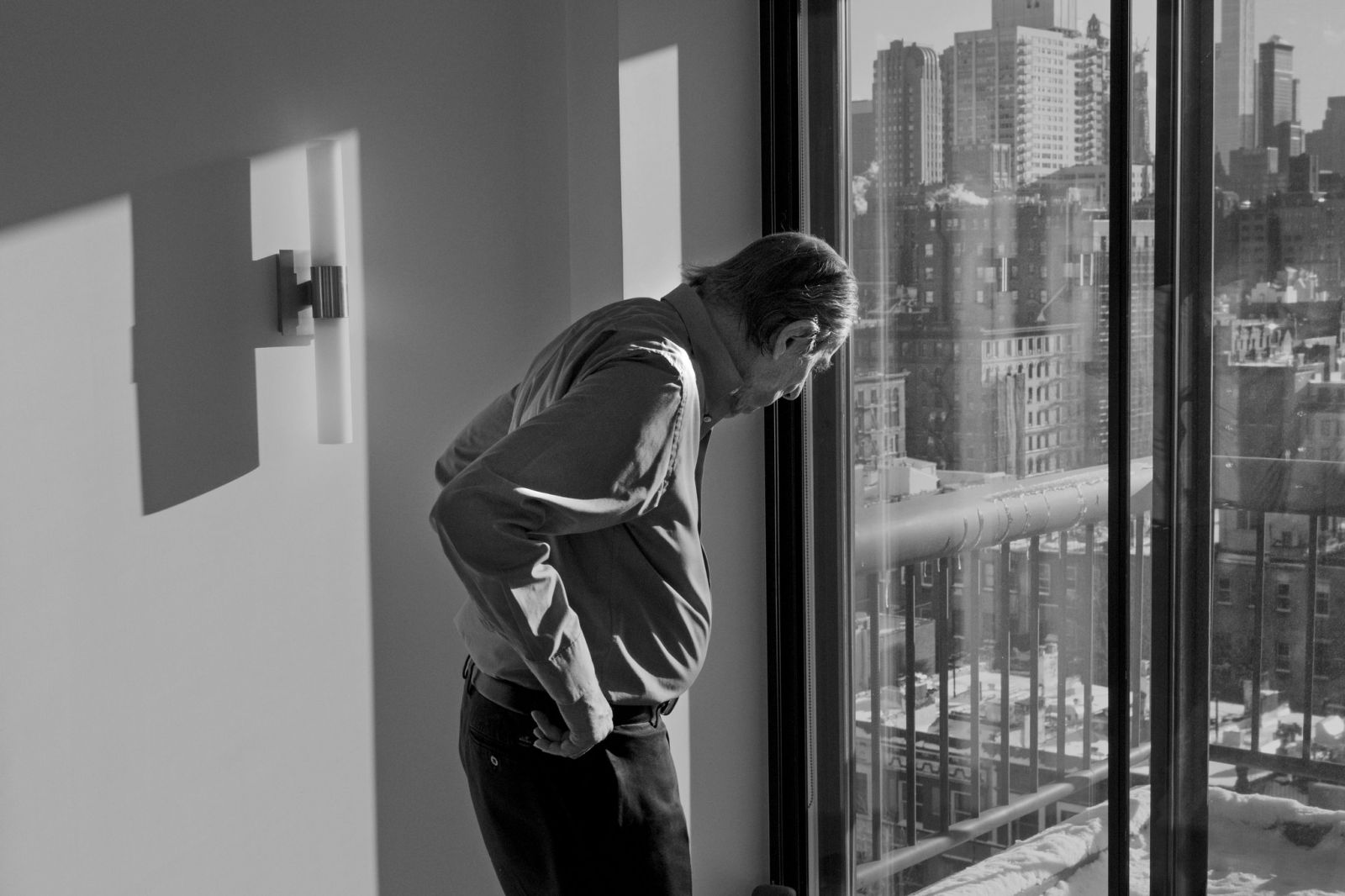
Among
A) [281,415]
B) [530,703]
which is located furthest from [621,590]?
[281,415]

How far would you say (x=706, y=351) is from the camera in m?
1.68

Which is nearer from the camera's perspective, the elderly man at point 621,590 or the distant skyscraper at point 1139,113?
the elderly man at point 621,590

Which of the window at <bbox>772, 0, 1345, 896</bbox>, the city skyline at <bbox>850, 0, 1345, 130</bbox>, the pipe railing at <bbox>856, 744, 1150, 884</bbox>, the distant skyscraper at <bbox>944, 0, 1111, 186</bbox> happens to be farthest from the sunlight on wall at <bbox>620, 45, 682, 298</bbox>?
the pipe railing at <bbox>856, 744, 1150, 884</bbox>

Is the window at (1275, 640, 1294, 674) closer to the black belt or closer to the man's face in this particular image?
the man's face

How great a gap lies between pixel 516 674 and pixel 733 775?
1.17 meters

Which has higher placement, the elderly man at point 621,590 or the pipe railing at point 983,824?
the elderly man at point 621,590

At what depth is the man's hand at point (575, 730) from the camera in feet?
4.96

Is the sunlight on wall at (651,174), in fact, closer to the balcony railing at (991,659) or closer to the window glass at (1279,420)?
the balcony railing at (991,659)

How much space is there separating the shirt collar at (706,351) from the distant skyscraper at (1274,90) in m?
0.89

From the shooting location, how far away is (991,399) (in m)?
2.26

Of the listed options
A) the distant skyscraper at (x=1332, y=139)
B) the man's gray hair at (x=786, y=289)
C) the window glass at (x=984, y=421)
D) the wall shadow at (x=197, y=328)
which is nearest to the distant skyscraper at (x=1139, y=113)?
the window glass at (x=984, y=421)

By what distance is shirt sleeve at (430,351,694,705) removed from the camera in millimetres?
1397

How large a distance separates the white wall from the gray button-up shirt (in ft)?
2.01

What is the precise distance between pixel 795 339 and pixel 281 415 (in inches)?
39.8
